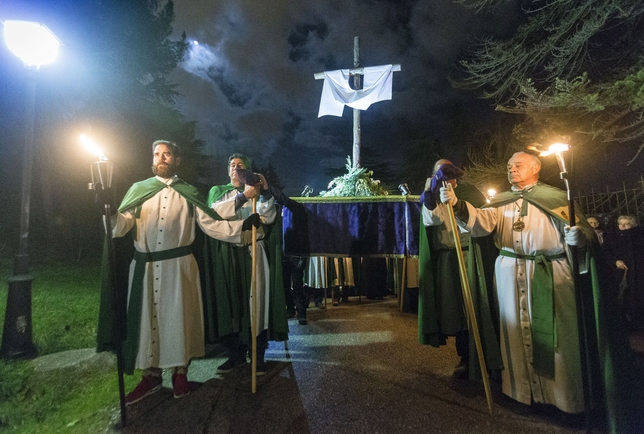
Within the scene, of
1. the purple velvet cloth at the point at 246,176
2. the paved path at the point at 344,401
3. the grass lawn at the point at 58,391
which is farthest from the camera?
the purple velvet cloth at the point at 246,176

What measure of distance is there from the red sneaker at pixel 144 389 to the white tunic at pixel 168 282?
0.24m

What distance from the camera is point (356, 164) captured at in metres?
8.32

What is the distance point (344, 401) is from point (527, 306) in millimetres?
1997


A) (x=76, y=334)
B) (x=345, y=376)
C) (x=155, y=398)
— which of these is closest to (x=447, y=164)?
(x=345, y=376)

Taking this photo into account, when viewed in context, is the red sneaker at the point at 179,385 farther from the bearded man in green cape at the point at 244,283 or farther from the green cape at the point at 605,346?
the green cape at the point at 605,346

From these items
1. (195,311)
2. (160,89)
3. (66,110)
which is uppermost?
(160,89)

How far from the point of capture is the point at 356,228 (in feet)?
16.8

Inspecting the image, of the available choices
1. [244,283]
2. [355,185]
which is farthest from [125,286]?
[355,185]

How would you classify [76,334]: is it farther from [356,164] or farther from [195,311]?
[356,164]

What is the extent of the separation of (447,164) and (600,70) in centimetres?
665

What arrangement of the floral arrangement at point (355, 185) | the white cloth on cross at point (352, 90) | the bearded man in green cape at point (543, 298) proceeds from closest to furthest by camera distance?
1. the bearded man in green cape at point (543, 298)
2. the floral arrangement at point (355, 185)
3. the white cloth on cross at point (352, 90)

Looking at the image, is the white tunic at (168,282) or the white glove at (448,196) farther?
the white tunic at (168,282)

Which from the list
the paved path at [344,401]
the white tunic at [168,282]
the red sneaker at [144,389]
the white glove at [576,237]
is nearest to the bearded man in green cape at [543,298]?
the white glove at [576,237]

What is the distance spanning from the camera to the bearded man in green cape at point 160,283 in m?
3.33
